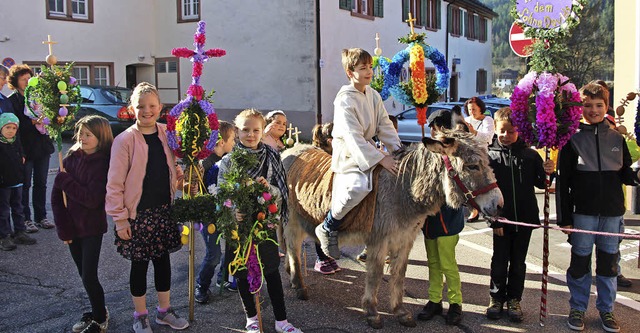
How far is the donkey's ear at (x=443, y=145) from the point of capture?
447 cm

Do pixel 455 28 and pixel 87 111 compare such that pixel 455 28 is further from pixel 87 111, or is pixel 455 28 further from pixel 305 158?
pixel 305 158

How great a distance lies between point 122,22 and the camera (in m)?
22.9

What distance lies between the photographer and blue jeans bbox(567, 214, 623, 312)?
4.82 meters

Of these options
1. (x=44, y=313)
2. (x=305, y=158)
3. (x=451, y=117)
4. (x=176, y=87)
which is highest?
(x=176, y=87)

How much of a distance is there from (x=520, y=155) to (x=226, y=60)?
59.8 feet

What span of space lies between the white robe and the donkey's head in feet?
1.79

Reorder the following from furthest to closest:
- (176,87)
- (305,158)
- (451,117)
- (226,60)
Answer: (176,87) < (226,60) < (305,158) < (451,117)

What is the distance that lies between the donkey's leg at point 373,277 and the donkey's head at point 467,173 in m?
0.78

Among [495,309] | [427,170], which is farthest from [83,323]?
[495,309]

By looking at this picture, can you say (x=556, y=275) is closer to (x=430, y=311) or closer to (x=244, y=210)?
(x=430, y=311)

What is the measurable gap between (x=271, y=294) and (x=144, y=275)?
1.07 metres

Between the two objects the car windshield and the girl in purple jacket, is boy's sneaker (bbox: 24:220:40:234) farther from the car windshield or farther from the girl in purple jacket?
the car windshield

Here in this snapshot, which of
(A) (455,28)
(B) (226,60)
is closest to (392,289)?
(B) (226,60)

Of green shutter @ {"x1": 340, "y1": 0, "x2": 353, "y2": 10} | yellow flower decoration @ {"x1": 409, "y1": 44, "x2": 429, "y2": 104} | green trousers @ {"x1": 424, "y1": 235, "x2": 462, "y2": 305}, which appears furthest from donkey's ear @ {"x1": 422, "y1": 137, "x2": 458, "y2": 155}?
green shutter @ {"x1": 340, "y1": 0, "x2": 353, "y2": 10}
